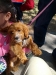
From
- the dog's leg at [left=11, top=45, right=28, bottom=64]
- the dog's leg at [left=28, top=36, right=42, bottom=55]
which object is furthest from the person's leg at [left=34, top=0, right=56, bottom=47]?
the dog's leg at [left=11, top=45, right=28, bottom=64]

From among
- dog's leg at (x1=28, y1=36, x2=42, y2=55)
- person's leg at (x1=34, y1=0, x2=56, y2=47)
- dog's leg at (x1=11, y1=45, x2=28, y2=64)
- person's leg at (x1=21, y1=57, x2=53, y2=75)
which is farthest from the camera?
person's leg at (x1=34, y1=0, x2=56, y2=47)

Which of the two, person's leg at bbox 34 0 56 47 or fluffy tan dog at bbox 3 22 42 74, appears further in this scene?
person's leg at bbox 34 0 56 47

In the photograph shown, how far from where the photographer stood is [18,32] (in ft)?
5.83

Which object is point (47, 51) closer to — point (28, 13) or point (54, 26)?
point (54, 26)

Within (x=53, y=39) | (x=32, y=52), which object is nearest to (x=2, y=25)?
(x=32, y=52)

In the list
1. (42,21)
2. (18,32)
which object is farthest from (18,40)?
(42,21)

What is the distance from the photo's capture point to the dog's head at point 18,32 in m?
1.77

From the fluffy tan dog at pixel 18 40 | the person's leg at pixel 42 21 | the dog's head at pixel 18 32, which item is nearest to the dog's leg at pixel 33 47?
the fluffy tan dog at pixel 18 40

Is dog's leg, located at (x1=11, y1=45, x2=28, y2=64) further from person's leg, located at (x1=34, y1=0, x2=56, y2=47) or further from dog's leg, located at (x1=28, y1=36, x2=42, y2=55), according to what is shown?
A: person's leg, located at (x1=34, y1=0, x2=56, y2=47)

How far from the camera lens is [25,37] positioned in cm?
186

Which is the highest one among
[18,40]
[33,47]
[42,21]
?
[18,40]

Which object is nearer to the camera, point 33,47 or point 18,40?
point 18,40

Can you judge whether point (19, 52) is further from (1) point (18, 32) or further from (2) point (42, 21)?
(2) point (42, 21)

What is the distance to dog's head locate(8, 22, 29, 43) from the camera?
1.77m
